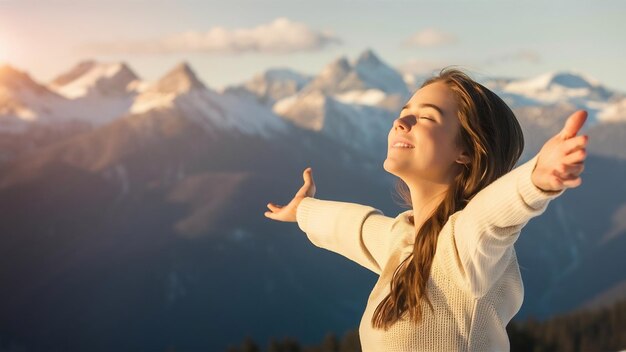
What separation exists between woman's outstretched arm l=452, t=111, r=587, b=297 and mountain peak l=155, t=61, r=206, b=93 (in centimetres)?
14888

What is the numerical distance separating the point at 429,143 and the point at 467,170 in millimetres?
88

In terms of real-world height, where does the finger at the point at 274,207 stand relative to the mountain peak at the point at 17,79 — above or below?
above

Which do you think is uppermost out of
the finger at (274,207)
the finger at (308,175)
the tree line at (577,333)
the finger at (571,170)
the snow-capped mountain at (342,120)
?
the finger at (571,170)

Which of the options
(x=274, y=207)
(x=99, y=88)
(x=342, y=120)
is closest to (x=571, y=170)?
(x=274, y=207)

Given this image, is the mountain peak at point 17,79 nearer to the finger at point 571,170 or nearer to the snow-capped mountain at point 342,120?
the snow-capped mountain at point 342,120

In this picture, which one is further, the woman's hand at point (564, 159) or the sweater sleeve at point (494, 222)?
the sweater sleeve at point (494, 222)

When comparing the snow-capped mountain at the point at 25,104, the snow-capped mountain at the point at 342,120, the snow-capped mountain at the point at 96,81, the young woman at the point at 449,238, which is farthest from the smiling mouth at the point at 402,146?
the snow-capped mountain at the point at 342,120

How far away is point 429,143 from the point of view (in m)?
1.41

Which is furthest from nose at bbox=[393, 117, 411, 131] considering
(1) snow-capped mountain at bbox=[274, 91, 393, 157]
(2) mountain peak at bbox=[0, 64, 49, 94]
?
(1) snow-capped mountain at bbox=[274, 91, 393, 157]

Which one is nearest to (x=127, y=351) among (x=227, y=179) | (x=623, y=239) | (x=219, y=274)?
(x=219, y=274)

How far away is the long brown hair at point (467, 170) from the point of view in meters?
1.39

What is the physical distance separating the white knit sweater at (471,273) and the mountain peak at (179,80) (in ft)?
488

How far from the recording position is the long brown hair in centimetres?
139

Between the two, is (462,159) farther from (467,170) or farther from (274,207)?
(274,207)
